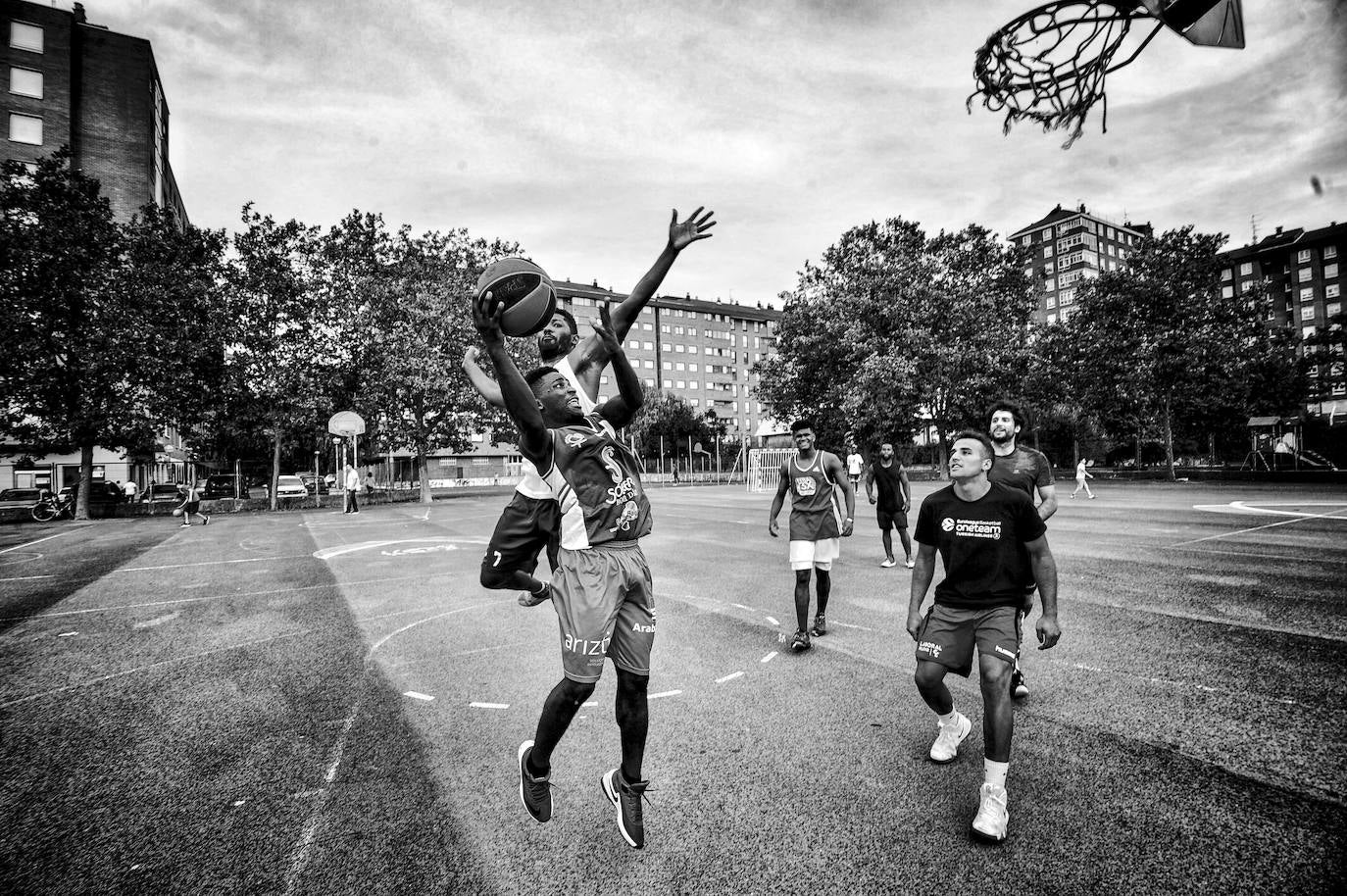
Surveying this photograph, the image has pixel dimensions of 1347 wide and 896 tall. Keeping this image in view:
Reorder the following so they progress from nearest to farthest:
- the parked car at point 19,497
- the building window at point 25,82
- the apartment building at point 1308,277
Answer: the parked car at point 19,497
the building window at point 25,82
the apartment building at point 1308,277

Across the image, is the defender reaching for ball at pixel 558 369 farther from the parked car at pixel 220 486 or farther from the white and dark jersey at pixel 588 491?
the parked car at pixel 220 486

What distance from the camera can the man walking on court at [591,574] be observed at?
3023mm

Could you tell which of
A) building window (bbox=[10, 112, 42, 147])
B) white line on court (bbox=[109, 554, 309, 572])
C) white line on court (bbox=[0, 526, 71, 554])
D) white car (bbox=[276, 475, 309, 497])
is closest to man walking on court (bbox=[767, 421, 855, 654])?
white line on court (bbox=[109, 554, 309, 572])

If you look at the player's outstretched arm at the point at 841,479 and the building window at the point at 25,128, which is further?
the building window at the point at 25,128

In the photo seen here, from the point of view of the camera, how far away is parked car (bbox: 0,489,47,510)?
28.8 m

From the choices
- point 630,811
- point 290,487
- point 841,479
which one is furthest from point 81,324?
point 630,811

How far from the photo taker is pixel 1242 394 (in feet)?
133

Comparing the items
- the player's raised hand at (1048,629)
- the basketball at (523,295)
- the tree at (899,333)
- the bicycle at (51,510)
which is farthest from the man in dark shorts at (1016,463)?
the bicycle at (51,510)

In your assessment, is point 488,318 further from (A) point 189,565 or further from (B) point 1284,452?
(B) point 1284,452

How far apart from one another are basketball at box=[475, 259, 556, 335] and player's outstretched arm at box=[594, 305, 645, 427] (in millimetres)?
297

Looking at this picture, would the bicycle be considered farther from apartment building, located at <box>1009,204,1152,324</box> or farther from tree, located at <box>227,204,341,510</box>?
apartment building, located at <box>1009,204,1152,324</box>

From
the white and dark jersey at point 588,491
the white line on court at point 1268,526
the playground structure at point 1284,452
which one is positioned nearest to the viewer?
the white and dark jersey at point 588,491

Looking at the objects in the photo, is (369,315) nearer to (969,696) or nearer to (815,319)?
(815,319)

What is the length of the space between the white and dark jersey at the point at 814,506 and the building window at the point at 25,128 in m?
54.9
